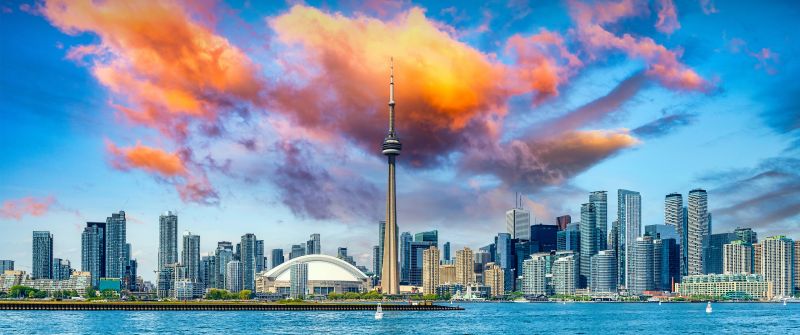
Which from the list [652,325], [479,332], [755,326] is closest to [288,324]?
[479,332]

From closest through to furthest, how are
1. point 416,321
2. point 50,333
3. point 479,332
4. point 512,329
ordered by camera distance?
point 50,333
point 479,332
point 512,329
point 416,321

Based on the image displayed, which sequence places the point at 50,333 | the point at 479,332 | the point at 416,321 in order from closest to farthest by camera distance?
1. the point at 50,333
2. the point at 479,332
3. the point at 416,321

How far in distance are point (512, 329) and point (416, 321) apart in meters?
18.8

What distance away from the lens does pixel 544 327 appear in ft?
544

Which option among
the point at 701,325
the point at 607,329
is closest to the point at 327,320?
the point at 607,329

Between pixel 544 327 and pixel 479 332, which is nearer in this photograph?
pixel 479 332

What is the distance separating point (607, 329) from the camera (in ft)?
519


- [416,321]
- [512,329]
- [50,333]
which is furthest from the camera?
[416,321]

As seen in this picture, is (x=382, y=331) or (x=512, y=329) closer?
(x=382, y=331)

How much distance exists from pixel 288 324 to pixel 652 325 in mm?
62620

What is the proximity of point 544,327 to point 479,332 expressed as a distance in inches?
936

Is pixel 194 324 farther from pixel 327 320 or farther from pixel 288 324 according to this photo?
pixel 327 320

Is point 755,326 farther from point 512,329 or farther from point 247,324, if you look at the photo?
point 247,324

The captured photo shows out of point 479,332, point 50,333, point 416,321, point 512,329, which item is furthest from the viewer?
point 416,321
